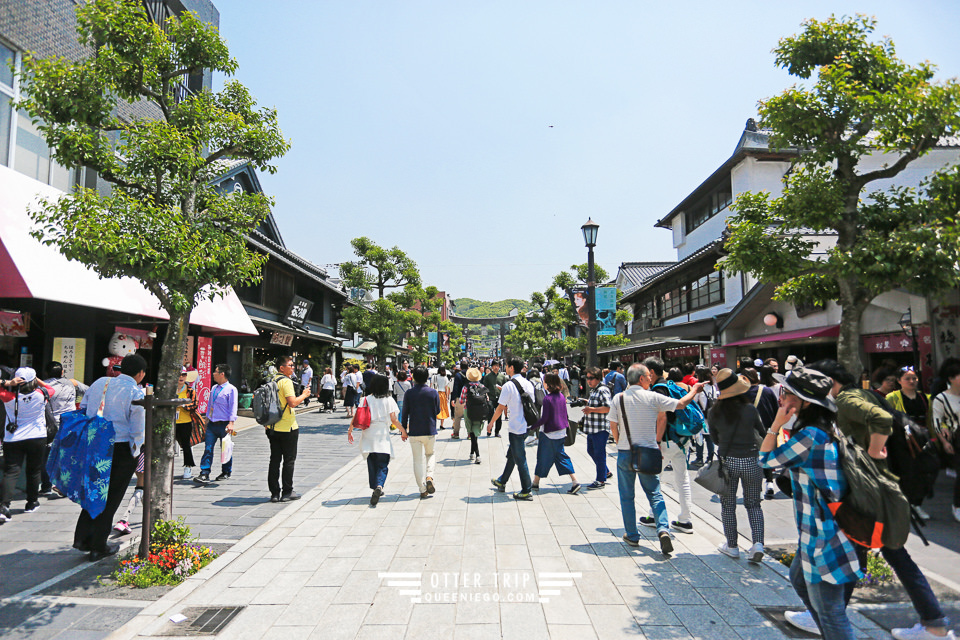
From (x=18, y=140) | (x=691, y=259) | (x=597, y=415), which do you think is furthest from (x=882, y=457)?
(x=691, y=259)

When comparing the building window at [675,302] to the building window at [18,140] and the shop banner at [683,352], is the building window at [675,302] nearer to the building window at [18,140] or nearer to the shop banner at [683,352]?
the shop banner at [683,352]

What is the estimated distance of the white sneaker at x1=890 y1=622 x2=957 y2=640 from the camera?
3.40m

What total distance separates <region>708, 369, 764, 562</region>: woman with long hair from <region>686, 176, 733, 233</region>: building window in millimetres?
18115

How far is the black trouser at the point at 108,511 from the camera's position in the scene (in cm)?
516

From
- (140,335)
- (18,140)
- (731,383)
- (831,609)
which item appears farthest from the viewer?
(140,335)

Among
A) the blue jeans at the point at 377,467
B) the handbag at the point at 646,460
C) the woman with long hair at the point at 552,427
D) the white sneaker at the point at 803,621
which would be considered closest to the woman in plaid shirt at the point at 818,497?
the white sneaker at the point at 803,621

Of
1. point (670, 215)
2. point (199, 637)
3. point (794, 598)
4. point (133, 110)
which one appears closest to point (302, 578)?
point (199, 637)

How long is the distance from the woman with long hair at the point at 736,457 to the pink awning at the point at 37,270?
582cm

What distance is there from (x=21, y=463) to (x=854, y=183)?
10.8m

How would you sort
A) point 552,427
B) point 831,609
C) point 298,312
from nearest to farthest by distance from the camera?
1. point 831,609
2. point 552,427
3. point 298,312

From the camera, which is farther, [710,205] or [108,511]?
[710,205]

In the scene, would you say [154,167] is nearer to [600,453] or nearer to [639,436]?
[639,436]

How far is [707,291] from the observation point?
21812mm

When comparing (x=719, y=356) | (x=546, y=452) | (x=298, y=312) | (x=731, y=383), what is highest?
(x=298, y=312)
